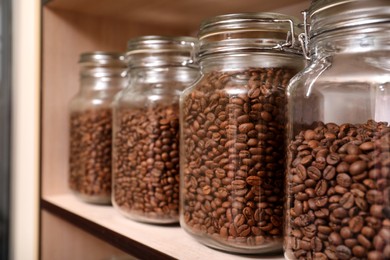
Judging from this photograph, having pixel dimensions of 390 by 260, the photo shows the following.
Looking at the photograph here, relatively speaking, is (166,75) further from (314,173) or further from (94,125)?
(314,173)

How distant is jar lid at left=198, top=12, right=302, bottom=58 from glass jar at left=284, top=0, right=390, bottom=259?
0.06m

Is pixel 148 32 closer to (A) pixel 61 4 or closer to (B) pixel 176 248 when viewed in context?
(A) pixel 61 4

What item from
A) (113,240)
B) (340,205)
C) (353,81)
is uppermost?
(353,81)

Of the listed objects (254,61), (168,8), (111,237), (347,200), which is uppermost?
(168,8)

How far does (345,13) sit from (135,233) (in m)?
0.44

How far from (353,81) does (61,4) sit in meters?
0.73

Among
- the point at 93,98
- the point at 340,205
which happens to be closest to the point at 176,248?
the point at 340,205

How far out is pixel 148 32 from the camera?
1064mm

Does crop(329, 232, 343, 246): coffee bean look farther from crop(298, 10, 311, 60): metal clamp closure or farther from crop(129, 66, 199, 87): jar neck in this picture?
crop(129, 66, 199, 87): jar neck

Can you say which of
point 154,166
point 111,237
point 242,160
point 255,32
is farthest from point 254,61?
point 111,237

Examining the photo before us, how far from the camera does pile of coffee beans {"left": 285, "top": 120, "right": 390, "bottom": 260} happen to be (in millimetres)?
370

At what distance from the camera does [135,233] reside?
0.66 m

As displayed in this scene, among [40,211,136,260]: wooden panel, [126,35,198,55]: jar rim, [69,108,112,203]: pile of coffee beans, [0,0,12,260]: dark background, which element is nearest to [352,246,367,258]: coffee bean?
[126,35,198,55]: jar rim

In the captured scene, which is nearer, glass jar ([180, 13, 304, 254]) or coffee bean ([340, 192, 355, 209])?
coffee bean ([340, 192, 355, 209])
